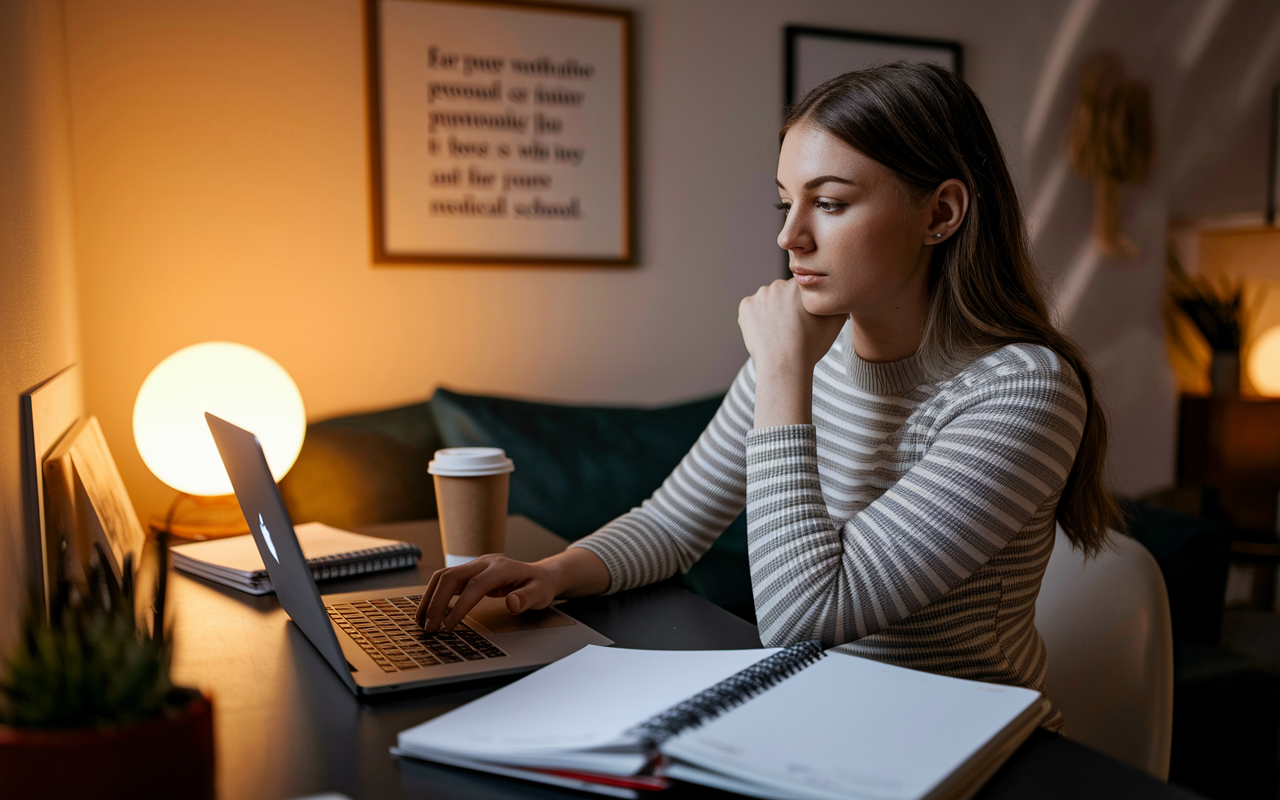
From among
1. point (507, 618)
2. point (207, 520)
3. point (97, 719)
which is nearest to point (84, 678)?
point (97, 719)

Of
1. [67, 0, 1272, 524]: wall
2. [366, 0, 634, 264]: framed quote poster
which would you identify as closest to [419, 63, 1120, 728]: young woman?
[67, 0, 1272, 524]: wall

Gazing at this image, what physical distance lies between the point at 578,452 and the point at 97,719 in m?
1.68

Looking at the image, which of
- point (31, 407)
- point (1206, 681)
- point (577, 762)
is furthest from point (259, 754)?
point (1206, 681)

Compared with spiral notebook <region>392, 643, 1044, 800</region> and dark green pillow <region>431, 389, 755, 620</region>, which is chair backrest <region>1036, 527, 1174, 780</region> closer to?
spiral notebook <region>392, 643, 1044, 800</region>

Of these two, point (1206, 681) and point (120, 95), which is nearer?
point (1206, 681)

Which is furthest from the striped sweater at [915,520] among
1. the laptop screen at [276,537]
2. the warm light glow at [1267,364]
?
the warm light glow at [1267,364]

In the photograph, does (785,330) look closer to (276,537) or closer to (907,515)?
(907,515)

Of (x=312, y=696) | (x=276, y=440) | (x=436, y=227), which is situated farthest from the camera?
(x=436, y=227)

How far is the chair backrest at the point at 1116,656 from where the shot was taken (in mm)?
1077

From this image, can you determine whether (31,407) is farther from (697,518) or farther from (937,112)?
(937,112)

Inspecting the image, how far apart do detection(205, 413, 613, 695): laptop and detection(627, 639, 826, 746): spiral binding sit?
22 centimetres

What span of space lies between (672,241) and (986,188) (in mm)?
1449

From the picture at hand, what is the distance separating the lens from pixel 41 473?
3.28 feet

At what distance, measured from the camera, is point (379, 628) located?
917 millimetres
